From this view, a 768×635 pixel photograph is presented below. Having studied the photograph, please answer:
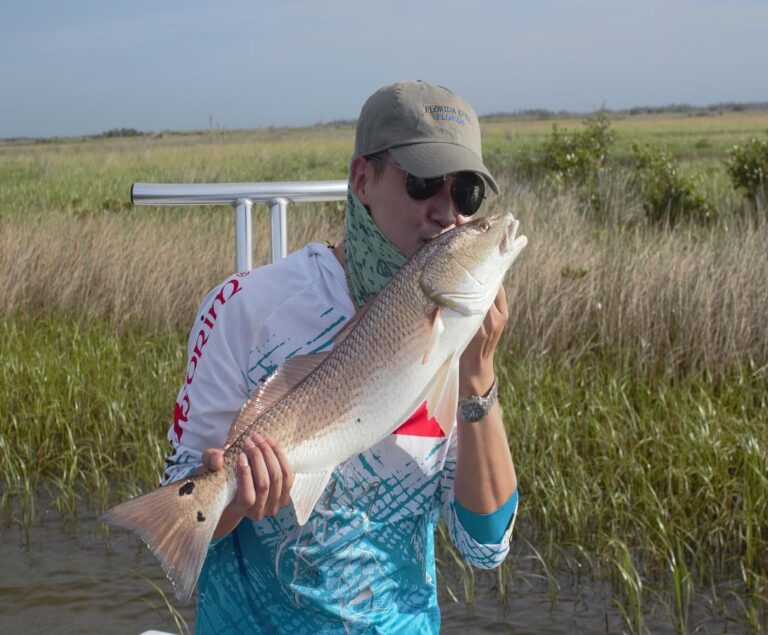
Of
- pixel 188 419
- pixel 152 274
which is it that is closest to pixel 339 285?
pixel 188 419

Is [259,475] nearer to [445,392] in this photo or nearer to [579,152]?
[445,392]

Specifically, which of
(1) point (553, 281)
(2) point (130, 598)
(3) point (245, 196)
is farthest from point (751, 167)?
(3) point (245, 196)

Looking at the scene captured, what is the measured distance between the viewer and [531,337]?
809cm

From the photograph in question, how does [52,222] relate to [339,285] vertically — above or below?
below

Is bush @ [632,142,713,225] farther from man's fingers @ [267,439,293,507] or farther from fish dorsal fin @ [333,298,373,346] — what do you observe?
man's fingers @ [267,439,293,507]

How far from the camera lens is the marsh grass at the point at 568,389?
5512mm

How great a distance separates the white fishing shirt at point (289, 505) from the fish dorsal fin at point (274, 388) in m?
0.17

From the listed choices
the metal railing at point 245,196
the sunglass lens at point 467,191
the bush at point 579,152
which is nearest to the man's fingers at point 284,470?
the sunglass lens at point 467,191

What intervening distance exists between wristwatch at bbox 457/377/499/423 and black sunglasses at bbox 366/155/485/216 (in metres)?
0.42

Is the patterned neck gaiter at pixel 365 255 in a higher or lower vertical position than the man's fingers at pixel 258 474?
higher

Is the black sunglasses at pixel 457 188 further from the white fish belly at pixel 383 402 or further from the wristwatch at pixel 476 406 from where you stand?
the wristwatch at pixel 476 406

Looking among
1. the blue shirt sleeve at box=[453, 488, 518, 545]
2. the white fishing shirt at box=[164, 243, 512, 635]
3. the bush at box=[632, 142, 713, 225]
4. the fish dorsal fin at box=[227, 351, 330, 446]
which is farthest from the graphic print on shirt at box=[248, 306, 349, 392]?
the bush at box=[632, 142, 713, 225]

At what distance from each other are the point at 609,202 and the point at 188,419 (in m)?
12.9

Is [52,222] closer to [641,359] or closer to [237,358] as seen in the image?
[641,359]
